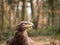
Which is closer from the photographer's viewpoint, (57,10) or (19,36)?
(19,36)

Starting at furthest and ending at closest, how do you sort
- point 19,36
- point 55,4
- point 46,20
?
point 46,20 < point 55,4 < point 19,36

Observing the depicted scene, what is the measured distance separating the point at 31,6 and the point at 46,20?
5.06ft

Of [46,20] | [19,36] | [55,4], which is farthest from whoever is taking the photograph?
[46,20]

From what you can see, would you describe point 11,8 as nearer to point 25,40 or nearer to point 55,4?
point 55,4

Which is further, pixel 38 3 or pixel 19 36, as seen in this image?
pixel 38 3

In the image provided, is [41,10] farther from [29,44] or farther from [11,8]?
[29,44]

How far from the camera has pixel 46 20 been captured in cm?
1727

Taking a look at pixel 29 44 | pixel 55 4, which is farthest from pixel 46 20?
pixel 29 44

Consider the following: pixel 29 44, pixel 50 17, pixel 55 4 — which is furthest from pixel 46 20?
pixel 29 44

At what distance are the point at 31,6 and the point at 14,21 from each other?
1494 millimetres

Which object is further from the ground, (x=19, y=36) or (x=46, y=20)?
(x=19, y=36)

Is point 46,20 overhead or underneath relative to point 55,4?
underneath

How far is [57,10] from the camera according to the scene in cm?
1608

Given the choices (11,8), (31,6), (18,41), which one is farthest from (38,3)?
(18,41)
